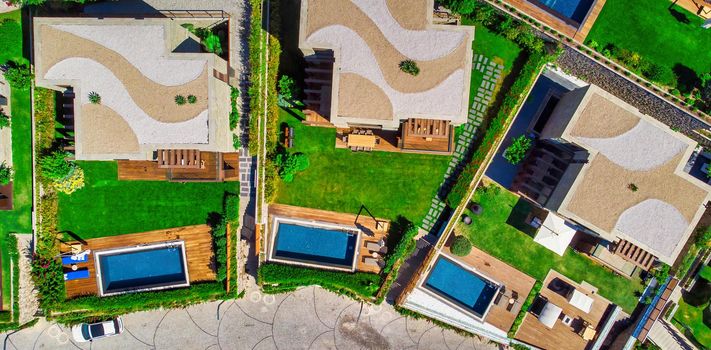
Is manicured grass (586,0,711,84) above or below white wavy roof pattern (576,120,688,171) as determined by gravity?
above

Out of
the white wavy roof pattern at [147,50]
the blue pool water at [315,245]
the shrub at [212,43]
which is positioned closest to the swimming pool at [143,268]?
the blue pool water at [315,245]

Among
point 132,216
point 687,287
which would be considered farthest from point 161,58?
point 687,287

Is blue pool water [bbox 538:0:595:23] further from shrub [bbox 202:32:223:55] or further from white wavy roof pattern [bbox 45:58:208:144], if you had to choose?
A: white wavy roof pattern [bbox 45:58:208:144]

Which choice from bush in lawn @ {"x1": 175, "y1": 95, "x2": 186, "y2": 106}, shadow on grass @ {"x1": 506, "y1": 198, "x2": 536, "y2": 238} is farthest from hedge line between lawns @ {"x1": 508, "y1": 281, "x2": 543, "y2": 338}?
bush in lawn @ {"x1": 175, "y1": 95, "x2": 186, "y2": 106}

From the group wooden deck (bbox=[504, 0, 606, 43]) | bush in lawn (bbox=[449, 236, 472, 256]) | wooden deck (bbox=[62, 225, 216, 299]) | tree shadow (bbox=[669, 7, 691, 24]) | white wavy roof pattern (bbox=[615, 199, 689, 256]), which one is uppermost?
tree shadow (bbox=[669, 7, 691, 24])

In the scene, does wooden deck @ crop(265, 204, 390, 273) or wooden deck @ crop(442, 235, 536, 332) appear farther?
wooden deck @ crop(442, 235, 536, 332)

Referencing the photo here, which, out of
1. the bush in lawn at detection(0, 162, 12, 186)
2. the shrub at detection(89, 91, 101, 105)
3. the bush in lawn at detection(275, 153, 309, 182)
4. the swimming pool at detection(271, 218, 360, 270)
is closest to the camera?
the shrub at detection(89, 91, 101, 105)

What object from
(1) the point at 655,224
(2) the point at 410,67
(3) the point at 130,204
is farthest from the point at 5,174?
(1) the point at 655,224

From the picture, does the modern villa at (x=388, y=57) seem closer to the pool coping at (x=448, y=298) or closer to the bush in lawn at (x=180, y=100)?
the bush in lawn at (x=180, y=100)

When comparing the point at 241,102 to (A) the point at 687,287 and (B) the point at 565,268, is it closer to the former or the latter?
(B) the point at 565,268
